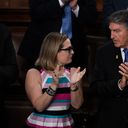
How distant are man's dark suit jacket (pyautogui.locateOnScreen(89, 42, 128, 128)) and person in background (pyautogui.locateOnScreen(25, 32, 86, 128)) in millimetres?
200

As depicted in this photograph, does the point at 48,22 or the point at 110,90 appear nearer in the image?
the point at 110,90

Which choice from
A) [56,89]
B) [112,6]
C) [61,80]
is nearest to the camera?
[56,89]

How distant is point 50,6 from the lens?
3.88m

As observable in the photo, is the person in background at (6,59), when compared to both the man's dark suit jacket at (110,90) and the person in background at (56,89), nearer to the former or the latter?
the person in background at (56,89)

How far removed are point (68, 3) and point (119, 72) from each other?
3.31ft

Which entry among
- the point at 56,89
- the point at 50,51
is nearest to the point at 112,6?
the point at 50,51

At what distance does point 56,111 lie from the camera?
10.7 ft

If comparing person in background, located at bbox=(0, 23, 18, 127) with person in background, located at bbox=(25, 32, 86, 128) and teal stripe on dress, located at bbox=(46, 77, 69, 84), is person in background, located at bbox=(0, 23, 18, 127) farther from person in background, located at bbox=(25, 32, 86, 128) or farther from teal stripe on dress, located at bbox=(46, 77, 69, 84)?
teal stripe on dress, located at bbox=(46, 77, 69, 84)

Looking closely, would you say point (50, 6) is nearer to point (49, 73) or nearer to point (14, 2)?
point (49, 73)

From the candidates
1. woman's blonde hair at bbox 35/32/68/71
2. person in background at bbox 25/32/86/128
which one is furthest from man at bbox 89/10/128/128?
woman's blonde hair at bbox 35/32/68/71

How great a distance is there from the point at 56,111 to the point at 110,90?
42 cm

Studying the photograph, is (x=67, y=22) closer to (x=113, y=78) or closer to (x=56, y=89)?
(x=113, y=78)

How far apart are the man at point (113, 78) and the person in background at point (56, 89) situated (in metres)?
0.22

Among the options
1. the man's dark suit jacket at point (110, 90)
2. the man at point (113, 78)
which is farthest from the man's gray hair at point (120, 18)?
the man's dark suit jacket at point (110, 90)
